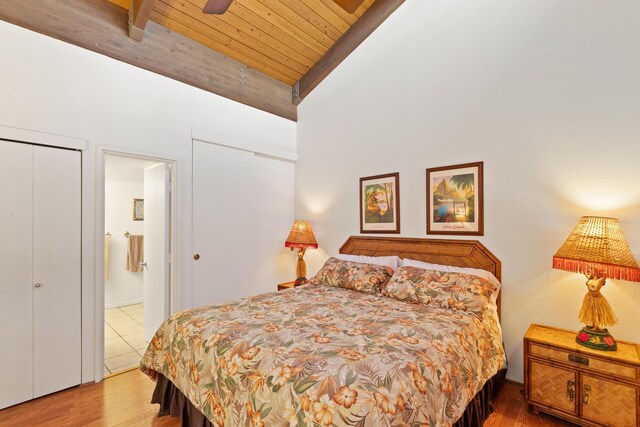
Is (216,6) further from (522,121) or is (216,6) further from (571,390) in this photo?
(571,390)

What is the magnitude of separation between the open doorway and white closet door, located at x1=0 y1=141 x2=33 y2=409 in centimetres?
61

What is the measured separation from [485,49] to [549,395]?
8.91 feet

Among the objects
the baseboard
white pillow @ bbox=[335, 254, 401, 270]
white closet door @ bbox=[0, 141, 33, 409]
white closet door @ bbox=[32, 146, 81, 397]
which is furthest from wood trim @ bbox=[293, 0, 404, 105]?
the baseboard

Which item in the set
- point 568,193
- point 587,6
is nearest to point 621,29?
point 587,6

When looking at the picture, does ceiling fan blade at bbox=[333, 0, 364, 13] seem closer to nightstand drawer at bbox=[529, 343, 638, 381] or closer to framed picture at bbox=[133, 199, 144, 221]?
nightstand drawer at bbox=[529, 343, 638, 381]

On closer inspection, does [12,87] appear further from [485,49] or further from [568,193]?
[568,193]

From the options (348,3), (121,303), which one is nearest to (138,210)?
(121,303)

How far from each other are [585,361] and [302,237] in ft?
8.91

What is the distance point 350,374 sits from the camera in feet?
4.13

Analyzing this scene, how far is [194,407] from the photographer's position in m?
1.75

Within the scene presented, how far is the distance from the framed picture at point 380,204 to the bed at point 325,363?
1031 mm

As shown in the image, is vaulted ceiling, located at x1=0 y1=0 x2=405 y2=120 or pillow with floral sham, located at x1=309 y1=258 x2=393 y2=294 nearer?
vaulted ceiling, located at x1=0 y1=0 x2=405 y2=120

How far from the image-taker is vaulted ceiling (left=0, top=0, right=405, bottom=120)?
2.47 m

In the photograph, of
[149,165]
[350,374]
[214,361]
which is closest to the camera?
[350,374]
